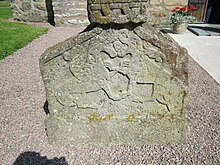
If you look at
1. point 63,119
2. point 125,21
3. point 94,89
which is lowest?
point 63,119

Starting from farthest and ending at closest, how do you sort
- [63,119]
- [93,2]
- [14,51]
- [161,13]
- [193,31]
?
[161,13]
[193,31]
[14,51]
[63,119]
[93,2]

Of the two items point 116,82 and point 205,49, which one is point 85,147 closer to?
point 116,82

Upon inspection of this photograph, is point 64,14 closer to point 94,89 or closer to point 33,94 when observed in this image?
point 33,94

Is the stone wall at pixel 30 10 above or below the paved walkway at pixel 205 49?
above

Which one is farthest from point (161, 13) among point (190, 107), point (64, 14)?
point (190, 107)

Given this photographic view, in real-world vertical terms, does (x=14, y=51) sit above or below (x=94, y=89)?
below

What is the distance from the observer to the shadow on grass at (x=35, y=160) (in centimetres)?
239

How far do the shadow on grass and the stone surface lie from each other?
23 centimetres

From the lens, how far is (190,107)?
3463 millimetres

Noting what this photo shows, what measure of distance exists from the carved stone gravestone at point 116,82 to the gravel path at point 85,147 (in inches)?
5.5

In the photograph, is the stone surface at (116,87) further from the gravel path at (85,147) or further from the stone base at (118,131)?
the gravel path at (85,147)

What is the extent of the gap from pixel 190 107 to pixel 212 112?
13.1 inches

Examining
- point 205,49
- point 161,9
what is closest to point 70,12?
point 161,9

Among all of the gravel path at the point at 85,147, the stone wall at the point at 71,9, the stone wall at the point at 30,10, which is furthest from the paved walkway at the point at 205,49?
the stone wall at the point at 30,10
